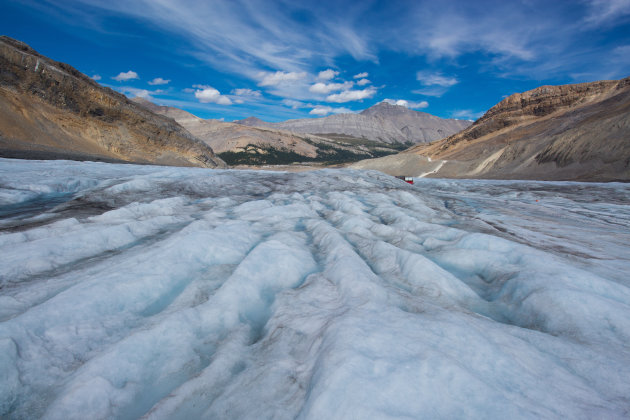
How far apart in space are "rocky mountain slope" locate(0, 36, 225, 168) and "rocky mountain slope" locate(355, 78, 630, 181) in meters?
35.0

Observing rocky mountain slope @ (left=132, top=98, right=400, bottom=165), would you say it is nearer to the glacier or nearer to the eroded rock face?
the eroded rock face

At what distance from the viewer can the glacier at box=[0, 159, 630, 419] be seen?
1.73m

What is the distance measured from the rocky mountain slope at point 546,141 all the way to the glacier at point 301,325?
27.7 m

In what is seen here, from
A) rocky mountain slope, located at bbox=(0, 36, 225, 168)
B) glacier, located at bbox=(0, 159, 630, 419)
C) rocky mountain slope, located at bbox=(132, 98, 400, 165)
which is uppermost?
rocky mountain slope, located at bbox=(132, 98, 400, 165)

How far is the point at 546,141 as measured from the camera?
32781mm

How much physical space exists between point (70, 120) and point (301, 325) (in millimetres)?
34134

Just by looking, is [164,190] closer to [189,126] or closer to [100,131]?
[100,131]

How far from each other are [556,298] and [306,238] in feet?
11.4

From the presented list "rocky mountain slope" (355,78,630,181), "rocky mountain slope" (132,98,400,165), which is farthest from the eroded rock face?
"rocky mountain slope" (132,98,400,165)

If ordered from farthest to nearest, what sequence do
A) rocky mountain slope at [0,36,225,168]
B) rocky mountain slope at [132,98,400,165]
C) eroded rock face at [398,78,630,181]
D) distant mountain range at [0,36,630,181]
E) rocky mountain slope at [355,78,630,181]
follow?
rocky mountain slope at [132,98,400,165] → rocky mountain slope at [355,78,630,181] → eroded rock face at [398,78,630,181] → distant mountain range at [0,36,630,181] → rocky mountain slope at [0,36,225,168]

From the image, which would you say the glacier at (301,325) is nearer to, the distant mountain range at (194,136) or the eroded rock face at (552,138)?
the distant mountain range at (194,136)

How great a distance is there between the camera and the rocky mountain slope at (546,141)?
24516 millimetres

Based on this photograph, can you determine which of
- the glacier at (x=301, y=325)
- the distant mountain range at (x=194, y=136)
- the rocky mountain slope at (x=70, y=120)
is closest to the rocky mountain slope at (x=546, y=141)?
the distant mountain range at (x=194, y=136)

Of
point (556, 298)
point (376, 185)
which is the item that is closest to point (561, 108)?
point (376, 185)
